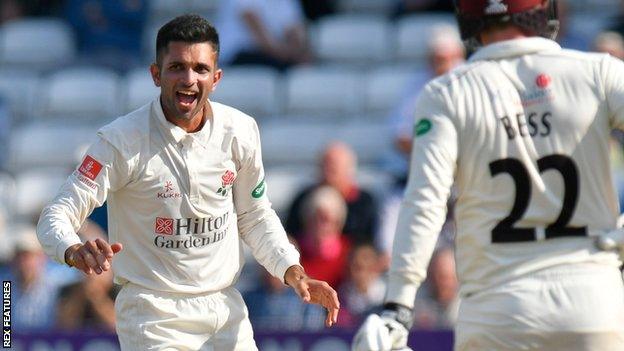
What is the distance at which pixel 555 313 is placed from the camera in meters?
4.50

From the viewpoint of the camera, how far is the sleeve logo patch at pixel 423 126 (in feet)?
Result: 15.2

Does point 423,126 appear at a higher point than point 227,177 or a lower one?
higher

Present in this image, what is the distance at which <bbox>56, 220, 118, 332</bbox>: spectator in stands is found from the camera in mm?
8977

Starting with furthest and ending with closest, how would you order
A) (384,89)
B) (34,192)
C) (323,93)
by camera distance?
(323,93)
(384,89)
(34,192)

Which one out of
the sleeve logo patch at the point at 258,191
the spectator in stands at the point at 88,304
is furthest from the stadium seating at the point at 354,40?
the sleeve logo patch at the point at 258,191

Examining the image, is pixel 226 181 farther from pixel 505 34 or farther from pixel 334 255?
pixel 334 255

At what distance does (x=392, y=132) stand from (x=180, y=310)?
4863 millimetres

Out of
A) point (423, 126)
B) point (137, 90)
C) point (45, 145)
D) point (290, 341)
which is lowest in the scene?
point (290, 341)

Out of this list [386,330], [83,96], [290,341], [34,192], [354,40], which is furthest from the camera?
[83,96]

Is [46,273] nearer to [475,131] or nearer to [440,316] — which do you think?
[440,316]

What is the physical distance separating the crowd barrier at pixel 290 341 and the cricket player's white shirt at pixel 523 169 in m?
3.59

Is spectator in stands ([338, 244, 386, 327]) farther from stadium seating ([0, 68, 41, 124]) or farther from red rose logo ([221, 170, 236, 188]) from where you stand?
stadium seating ([0, 68, 41, 124])

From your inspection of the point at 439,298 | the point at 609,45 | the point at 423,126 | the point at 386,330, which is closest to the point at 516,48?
the point at 423,126

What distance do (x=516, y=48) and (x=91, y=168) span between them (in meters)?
1.62
